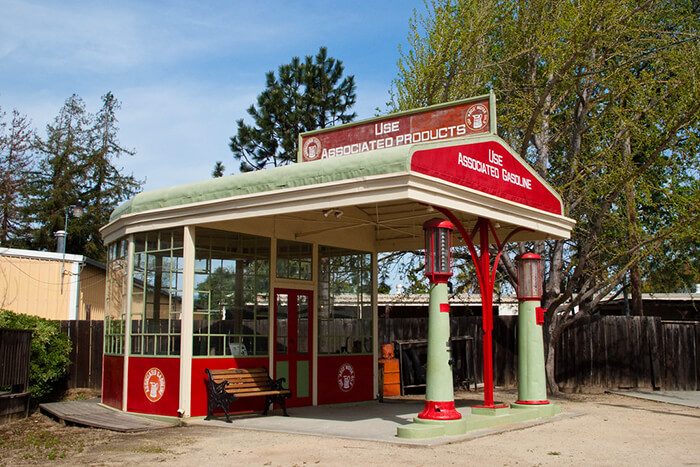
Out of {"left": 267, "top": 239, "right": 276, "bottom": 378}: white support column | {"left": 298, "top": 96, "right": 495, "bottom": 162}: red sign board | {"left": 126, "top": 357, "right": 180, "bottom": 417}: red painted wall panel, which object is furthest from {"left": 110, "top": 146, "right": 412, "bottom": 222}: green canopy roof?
{"left": 126, "top": 357, "right": 180, "bottom": 417}: red painted wall panel

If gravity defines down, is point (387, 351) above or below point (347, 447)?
above

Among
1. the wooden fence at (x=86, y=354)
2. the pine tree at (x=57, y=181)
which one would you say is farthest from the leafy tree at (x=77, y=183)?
the wooden fence at (x=86, y=354)

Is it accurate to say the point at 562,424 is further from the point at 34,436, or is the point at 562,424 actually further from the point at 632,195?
the point at 34,436

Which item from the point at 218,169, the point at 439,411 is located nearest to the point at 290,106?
the point at 218,169

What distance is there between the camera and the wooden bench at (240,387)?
11.4m

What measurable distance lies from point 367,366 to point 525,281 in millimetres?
4064

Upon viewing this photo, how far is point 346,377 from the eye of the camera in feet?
46.7

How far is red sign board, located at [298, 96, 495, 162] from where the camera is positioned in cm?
1131

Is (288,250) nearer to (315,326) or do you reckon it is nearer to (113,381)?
(315,326)

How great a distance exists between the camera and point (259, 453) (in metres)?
8.60

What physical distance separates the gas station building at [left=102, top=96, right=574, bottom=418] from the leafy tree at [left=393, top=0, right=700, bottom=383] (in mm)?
3560

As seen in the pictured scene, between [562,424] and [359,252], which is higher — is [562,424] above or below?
below

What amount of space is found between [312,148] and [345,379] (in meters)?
4.65

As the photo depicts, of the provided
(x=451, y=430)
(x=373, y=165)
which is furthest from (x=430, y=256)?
(x=451, y=430)
